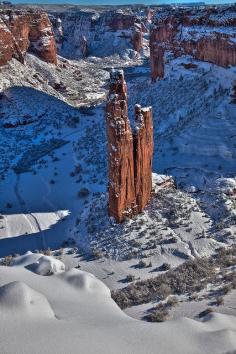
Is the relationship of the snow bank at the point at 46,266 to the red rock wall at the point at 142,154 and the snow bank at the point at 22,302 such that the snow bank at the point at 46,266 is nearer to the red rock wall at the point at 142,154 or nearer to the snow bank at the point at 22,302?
the snow bank at the point at 22,302

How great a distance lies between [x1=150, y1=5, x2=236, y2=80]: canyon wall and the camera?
35125 mm

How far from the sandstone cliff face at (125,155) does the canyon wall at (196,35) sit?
50.0 feet

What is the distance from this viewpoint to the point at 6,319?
43.5 ft

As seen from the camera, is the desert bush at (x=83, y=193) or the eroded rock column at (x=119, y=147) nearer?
the eroded rock column at (x=119, y=147)

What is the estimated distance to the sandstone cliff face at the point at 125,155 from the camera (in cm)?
2077

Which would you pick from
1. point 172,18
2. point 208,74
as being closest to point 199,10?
point 172,18

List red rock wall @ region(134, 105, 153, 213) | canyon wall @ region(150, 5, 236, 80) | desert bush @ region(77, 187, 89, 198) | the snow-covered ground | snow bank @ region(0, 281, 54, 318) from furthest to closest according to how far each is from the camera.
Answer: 1. canyon wall @ region(150, 5, 236, 80)
2. desert bush @ region(77, 187, 89, 198)
3. red rock wall @ region(134, 105, 153, 213)
4. snow bank @ region(0, 281, 54, 318)
5. the snow-covered ground

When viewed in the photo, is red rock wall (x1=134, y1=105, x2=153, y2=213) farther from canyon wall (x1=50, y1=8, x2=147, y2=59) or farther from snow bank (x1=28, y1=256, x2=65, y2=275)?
canyon wall (x1=50, y1=8, x2=147, y2=59)

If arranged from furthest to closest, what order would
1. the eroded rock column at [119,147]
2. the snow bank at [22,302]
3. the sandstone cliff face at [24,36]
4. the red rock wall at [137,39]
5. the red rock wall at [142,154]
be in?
the red rock wall at [137,39], the sandstone cliff face at [24,36], the red rock wall at [142,154], the eroded rock column at [119,147], the snow bank at [22,302]

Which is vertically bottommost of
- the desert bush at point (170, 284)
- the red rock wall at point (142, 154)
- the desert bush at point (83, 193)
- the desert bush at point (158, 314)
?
the desert bush at point (83, 193)

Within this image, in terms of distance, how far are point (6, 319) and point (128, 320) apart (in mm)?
3564

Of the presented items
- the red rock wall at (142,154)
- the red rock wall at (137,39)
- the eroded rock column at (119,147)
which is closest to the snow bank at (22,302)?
the eroded rock column at (119,147)

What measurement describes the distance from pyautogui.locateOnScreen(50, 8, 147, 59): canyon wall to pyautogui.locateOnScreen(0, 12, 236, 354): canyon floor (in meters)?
51.7

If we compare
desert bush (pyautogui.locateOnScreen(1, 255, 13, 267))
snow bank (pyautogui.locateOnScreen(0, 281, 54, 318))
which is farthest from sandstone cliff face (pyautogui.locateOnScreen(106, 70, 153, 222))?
snow bank (pyautogui.locateOnScreen(0, 281, 54, 318))
